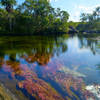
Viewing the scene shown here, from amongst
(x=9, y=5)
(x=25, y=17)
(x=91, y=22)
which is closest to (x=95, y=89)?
(x=25, y=17)

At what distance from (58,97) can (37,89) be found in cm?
110

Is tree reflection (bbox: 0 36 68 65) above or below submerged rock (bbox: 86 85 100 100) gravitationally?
above

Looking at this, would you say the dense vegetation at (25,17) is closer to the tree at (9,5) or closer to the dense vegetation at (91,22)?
the tree at (9,5)

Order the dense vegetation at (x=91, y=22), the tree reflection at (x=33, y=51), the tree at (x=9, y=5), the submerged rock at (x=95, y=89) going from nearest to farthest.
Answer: the submerged rock at (x=95, y=89) < the tree reflection at (x=33, y=51) < the tree at (x=9, y=5) < the dense vegetation at (x=91, y=22)

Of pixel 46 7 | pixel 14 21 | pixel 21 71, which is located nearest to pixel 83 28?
pixel 46 7

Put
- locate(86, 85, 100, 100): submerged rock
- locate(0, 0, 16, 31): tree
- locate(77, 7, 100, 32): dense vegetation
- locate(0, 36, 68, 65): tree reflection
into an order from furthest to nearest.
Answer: locate(77, 7, 100, 32): dense vegetation
locate(0, 0, 16, 31): tree
locate(0, 36, 68, 65): tree reflection
locate(86, 85, 100, 100): submerged rock

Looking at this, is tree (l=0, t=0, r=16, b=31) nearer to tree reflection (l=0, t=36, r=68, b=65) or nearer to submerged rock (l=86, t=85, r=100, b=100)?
tree reflection (l=0, t=36, r=68, b=65)

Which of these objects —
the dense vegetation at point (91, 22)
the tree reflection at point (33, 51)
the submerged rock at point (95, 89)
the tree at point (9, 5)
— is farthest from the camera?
the dense vegetation at point (91, 22)

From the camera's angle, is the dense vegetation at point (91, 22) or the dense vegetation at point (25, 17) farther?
the dense vegetation at point (91, 22)

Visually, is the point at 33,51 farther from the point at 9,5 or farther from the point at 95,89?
the point at 9,5

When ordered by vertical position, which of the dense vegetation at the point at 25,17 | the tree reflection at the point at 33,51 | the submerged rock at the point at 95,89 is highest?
the dense vegetation at the point at 25,17

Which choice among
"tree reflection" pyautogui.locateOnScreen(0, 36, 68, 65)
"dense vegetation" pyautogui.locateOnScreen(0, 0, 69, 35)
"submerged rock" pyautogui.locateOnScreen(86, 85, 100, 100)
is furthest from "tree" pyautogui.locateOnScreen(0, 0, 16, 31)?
"submerged rock" pyautogui.locateOnScreen(86, 85, 100, 100)

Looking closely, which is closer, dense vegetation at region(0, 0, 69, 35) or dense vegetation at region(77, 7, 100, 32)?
dense vegetation at region(0, 0, 69, 35)

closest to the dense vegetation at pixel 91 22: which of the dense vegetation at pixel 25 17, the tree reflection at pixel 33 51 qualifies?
the dense vegetation at pixel 25 17
